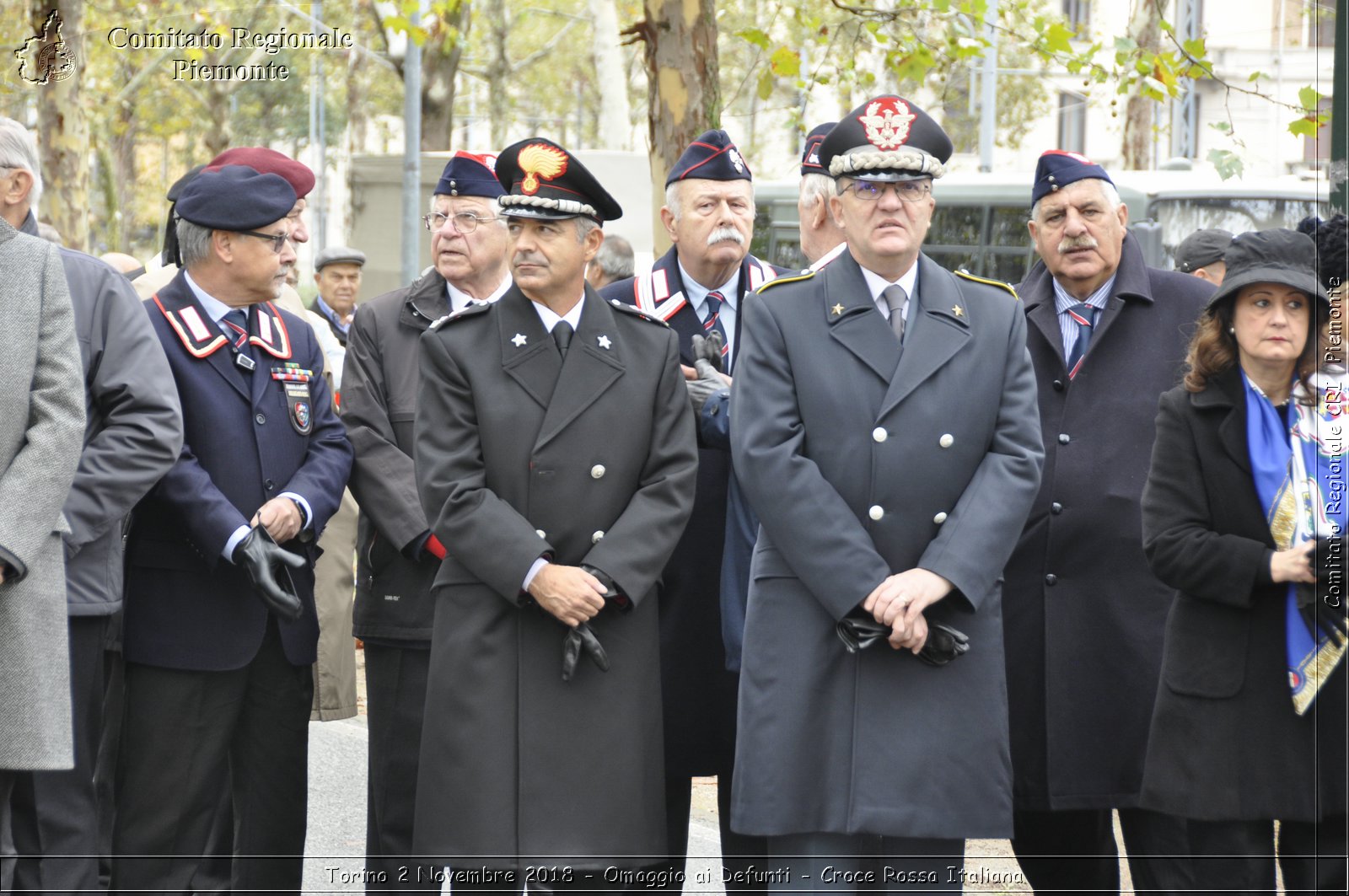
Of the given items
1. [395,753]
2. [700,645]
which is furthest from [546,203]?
[395,753]

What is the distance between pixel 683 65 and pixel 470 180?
12.8 feet

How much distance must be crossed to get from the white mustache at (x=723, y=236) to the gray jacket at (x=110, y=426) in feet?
5.61

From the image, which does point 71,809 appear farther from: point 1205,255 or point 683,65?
point 1205,255

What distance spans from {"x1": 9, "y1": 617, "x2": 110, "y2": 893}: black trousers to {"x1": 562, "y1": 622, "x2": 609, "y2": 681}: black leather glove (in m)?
1.35

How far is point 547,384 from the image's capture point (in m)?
4.55

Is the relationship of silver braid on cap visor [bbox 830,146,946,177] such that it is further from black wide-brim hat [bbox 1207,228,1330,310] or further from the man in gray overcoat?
black wide-brim hat [bbox 1207,228,1330,310]

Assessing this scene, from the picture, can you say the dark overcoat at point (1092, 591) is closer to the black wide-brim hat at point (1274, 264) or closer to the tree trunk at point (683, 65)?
the black wide-brim hat at point (1274, 264)

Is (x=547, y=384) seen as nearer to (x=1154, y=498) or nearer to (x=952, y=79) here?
(x=1154, y=498)

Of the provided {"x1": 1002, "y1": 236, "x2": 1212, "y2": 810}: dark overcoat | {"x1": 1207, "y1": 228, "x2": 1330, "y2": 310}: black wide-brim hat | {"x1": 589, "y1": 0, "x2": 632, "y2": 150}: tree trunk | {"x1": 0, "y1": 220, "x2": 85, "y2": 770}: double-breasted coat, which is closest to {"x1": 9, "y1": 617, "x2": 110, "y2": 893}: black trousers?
{"x1": 0, "y1": 220, "x2": 85, "y2": 770}: double-breasted coat

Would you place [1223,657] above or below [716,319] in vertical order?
below

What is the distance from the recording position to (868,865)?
4355 millimetres

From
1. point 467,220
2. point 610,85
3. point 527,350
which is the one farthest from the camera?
point 610,85

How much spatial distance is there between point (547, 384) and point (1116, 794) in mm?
2093

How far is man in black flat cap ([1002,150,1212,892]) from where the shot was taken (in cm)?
493
